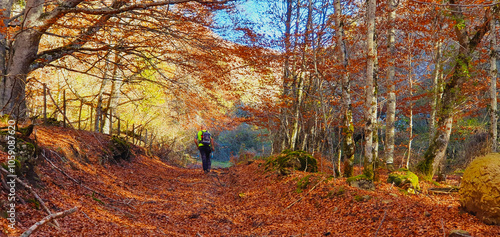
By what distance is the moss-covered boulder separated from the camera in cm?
457

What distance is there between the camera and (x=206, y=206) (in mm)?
7379

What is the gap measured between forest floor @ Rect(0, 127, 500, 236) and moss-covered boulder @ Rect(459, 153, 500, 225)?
17cm

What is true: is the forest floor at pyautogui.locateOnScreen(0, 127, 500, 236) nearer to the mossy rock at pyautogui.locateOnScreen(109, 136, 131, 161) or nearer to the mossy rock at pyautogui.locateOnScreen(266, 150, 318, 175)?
the mossy rock at pyautogui.locateOnScreen(266, 150, 318, 175)

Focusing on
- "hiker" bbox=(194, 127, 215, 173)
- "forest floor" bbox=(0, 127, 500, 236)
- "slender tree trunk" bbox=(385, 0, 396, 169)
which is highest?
"slender tree trunk" bbox=(385, 0, 396, 169)

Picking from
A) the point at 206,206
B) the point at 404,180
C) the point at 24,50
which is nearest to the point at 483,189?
the point at 404,180

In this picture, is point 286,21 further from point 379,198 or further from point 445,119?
point 379,198

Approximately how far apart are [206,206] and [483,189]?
5.61 metres

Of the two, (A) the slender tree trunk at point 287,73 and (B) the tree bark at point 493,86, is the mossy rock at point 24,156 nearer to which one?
(A) the slender tree trunk at point 287,73

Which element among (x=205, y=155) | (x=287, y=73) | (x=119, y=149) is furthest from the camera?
(x=287, y=73)

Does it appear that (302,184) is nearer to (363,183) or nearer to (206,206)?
(363,183)

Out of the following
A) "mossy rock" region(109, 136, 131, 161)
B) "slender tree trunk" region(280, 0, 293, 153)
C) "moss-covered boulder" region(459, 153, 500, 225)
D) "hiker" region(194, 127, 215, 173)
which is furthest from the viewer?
"slender tree trunk" region(280, 0, 293, 153)

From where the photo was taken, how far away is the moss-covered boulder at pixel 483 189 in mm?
4570

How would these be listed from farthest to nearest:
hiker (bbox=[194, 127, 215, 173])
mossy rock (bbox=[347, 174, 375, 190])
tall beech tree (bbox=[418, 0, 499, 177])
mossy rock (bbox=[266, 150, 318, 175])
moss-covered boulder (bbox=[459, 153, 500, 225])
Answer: hiker (bbox=[194, 127, 215, 173]) < mossy rock (bbox=[266, 150, 318, 175]) < tall beech tree (bbox=[418, 0, 499, 177]) < mossy rock (bbox=[347, 174, 375, 190]) < moss-covered boulder (bbox=[459, 153, 500, 225])

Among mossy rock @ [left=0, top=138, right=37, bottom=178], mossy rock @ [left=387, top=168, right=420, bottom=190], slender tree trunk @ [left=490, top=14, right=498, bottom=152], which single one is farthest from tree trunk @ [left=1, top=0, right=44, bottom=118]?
slender tree trunk @ [left=490, top=14, right=498, bottom=152]
